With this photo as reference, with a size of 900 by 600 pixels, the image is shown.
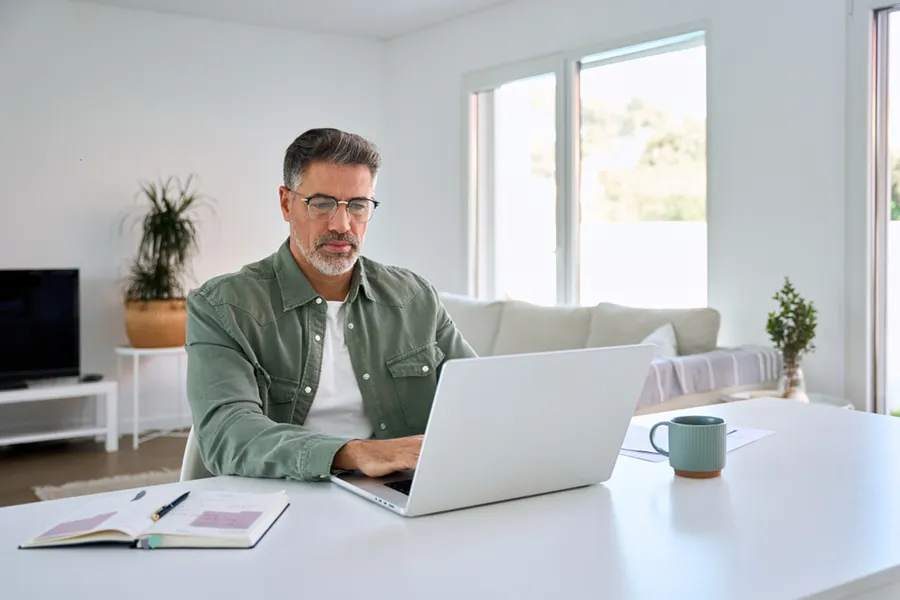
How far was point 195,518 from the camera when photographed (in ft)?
4.07

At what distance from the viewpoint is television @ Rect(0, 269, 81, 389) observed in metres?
5.14

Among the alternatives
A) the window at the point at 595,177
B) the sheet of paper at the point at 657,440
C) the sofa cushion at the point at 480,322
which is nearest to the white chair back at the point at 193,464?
the sheet of paper at the point at 657,440

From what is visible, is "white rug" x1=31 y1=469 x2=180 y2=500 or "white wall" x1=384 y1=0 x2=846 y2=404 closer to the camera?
"white wall" x1=384 y1=0 x2=846 y2=404

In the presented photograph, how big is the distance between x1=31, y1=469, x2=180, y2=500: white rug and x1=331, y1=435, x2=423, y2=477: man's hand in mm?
3108

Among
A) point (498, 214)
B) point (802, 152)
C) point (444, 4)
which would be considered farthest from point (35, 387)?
point (802, 152)

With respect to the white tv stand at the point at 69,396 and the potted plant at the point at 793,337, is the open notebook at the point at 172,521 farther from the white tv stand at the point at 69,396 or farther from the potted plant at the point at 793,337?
the white tv stand at the point at 69,396

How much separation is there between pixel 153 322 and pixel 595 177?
271 cm

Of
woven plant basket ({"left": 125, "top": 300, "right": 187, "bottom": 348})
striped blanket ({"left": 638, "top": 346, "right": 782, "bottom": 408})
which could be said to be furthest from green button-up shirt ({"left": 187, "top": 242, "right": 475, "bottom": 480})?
woven plant basket ({"left": 125, "top": 300, "right": 187, "bottom": 348})

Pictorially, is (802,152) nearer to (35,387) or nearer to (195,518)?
(195,518)

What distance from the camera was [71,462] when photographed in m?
5.05

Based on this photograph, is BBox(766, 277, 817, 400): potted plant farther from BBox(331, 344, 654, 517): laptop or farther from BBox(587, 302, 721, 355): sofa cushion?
BBox(331, 344, 654, 517): laptop

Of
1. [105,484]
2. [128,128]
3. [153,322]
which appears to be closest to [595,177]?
[153,322]

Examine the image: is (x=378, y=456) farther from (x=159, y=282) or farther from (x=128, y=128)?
(x=128, y=128)

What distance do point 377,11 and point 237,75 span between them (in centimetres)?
106
